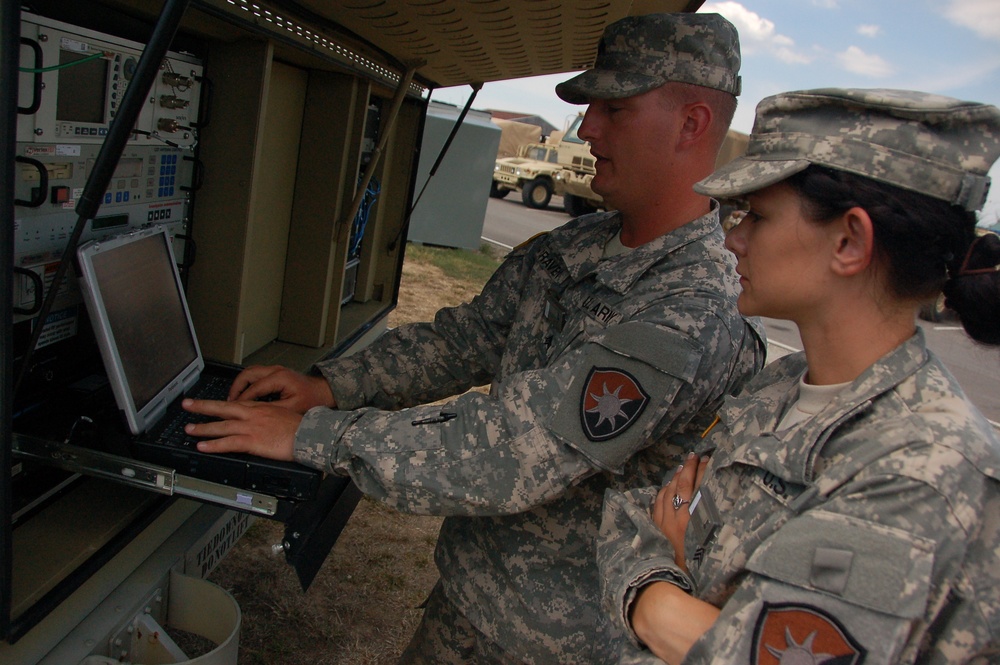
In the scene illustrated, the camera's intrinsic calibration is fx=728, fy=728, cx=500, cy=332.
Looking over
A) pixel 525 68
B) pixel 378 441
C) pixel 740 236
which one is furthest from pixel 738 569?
pixel 525 68

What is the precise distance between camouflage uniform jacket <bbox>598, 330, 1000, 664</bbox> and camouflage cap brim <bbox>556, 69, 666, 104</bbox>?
810 mm

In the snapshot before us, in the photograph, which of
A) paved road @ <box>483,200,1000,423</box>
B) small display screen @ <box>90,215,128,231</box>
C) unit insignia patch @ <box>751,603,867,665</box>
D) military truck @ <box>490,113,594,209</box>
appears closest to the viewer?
unit insignia patch @ <box>751,603,867,665</box>

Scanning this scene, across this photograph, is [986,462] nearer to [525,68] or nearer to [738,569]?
[738,569]

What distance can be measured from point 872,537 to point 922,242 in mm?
384

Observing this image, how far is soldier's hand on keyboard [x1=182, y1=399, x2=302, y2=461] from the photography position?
4.24ft

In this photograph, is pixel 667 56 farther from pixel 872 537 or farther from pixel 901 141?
pixel 872 537

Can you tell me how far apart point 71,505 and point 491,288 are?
1.03 metres

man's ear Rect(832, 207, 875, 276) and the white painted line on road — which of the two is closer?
man's ear Rect(832, 207, 875, 276)

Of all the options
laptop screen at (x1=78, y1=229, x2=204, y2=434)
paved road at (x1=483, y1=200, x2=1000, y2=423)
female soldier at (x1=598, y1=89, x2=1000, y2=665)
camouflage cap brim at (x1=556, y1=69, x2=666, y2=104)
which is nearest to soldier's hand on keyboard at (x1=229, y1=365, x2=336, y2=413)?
laptop screen at (x1=78, y1=229, x2=204, y2=434)

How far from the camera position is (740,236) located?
1.10m

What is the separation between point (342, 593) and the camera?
9.18ft

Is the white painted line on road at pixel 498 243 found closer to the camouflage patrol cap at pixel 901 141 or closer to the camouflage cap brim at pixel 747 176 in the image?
the camouflage cap brim at pixel 747 176

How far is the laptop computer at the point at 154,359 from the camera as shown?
49.7 inches

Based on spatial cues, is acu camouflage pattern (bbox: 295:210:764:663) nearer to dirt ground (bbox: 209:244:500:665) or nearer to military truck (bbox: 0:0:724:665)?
military truck (bbox: 0:0:724:665)
